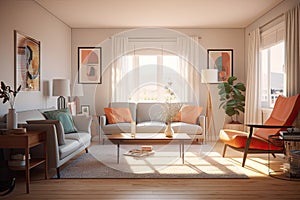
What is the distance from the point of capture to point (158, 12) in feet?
20.4

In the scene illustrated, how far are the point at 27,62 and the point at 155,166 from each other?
8.22 ft

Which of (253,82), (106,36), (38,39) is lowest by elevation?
(253,82)

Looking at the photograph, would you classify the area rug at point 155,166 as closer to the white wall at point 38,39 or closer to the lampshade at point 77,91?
the white wall at point 38,39

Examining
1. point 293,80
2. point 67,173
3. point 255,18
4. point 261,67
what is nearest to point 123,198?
point 67,173

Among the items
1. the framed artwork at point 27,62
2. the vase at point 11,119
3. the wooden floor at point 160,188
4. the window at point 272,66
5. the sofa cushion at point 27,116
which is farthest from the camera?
the window at point 272,66

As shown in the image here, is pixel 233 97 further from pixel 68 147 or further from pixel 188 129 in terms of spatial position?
pixel 68 147

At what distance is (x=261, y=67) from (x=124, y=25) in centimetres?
293

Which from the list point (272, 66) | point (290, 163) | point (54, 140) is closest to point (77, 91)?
point (54, 140)

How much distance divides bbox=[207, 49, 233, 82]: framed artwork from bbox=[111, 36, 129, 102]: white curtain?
186 cm

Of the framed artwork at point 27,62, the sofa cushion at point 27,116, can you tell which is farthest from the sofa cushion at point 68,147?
the framed artwork at point 27,62

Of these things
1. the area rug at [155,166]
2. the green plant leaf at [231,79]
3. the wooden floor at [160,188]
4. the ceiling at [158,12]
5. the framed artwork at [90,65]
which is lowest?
the wooden floor at [160,188]

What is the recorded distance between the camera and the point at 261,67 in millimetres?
6652

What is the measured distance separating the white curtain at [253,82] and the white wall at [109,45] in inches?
22.8

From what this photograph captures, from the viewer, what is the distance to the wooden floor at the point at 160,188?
11.1 feet
